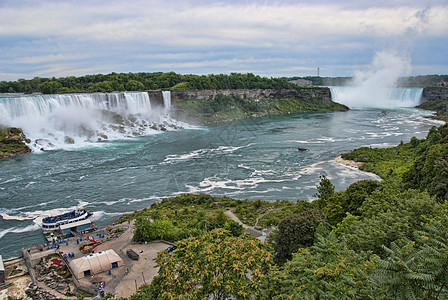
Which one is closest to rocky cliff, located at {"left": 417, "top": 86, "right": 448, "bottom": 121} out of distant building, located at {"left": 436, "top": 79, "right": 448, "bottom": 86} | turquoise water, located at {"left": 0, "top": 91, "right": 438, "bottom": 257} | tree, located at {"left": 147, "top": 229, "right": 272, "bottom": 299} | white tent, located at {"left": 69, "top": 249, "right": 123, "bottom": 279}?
distant building, located at {"left": 436, "top": 79, "right": 448, "bottom": 86}

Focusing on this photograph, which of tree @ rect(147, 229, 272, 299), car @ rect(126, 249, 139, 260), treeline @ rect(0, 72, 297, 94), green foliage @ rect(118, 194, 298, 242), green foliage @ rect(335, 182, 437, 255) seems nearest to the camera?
tree @ rect(147, 229, 272, 299)

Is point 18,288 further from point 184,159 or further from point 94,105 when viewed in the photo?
point 94,105

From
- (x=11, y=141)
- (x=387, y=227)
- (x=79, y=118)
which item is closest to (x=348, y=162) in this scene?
(x=387, y=227)

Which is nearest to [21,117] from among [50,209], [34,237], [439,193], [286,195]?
[50,209]

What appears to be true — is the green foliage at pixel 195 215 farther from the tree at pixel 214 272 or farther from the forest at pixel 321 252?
the tree at pixel 214 272

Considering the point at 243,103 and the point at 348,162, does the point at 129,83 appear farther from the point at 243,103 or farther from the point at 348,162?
the point at 348,162

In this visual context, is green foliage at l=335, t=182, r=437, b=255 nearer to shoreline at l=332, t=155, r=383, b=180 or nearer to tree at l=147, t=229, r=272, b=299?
tree at l=147, t=229, r=272, b=299
